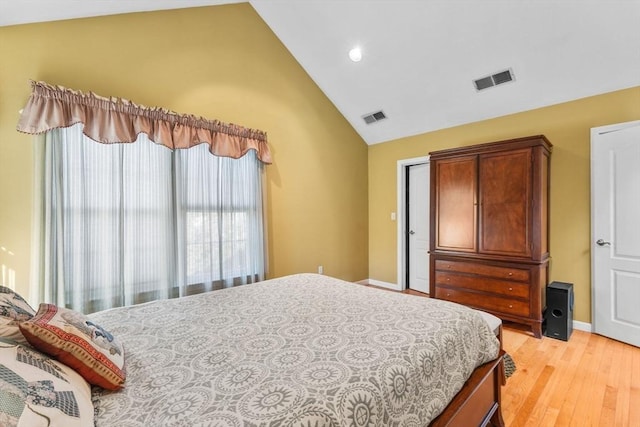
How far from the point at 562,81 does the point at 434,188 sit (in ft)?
5.16

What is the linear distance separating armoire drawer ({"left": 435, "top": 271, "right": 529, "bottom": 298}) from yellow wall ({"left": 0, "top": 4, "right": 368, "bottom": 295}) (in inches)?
58.5

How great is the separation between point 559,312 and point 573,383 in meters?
0.89

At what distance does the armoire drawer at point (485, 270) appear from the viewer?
2916 mm

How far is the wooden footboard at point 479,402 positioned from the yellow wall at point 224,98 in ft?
8.30

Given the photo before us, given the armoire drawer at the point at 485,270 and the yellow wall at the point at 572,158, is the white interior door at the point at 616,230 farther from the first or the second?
the armoire drawer at the point at 485,270

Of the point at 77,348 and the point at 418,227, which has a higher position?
the point at 418,227

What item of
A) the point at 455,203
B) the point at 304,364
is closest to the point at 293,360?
the point at 304,364

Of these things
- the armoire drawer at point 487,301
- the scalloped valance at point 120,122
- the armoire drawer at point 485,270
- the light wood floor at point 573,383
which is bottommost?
the light wood floor at point 573,383

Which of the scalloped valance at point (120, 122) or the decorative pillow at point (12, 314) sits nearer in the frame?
the decorative pillow at point (12, 314)

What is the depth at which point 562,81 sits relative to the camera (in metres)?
2.89

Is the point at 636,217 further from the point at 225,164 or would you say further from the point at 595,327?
the point at 225,164

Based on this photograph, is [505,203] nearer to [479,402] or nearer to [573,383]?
[573,383]

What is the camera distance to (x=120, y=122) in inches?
97.0

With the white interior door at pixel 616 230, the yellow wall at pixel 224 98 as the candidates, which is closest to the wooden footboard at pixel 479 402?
the white interior door at pixel 616 230
